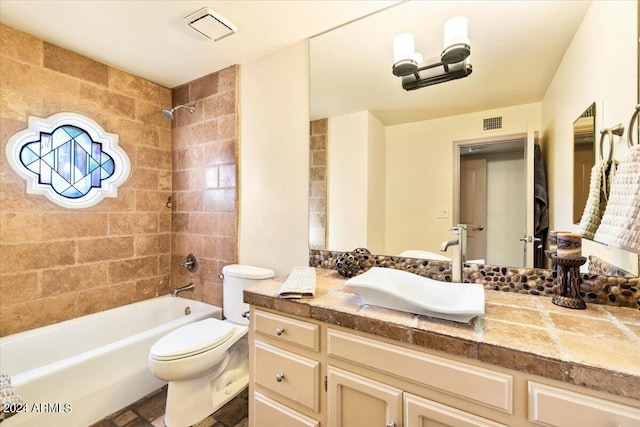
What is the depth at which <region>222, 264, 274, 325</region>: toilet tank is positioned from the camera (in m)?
1.89

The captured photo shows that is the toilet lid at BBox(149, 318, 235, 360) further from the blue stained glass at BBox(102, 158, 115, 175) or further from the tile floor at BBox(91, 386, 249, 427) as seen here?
the blue stained glass at BBox(102, 158, 115, 175)

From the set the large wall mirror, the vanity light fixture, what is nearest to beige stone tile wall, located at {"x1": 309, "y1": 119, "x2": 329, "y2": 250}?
the large wall mirror

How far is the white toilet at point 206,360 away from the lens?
1464 mm

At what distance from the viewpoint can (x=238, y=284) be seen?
6.33 ft

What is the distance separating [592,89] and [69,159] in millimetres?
3139

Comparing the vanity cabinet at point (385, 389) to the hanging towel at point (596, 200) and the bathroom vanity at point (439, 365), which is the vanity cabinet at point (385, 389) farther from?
the hanging towel at point (596, 200)

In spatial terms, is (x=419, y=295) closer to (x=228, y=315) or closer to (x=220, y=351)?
(x=220, y=351)

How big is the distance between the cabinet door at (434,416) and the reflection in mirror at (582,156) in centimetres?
91

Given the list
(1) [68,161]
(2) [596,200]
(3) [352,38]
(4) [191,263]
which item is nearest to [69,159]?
(1) [68,161]

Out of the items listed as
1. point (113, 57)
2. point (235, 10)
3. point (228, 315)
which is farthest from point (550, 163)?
point (113, 57)

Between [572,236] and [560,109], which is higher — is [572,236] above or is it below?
Result: below

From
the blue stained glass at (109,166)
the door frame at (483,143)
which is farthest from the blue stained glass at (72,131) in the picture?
the door frame at (483,143)

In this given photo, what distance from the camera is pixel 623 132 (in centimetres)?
103

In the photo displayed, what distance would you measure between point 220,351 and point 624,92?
2.24 metres
